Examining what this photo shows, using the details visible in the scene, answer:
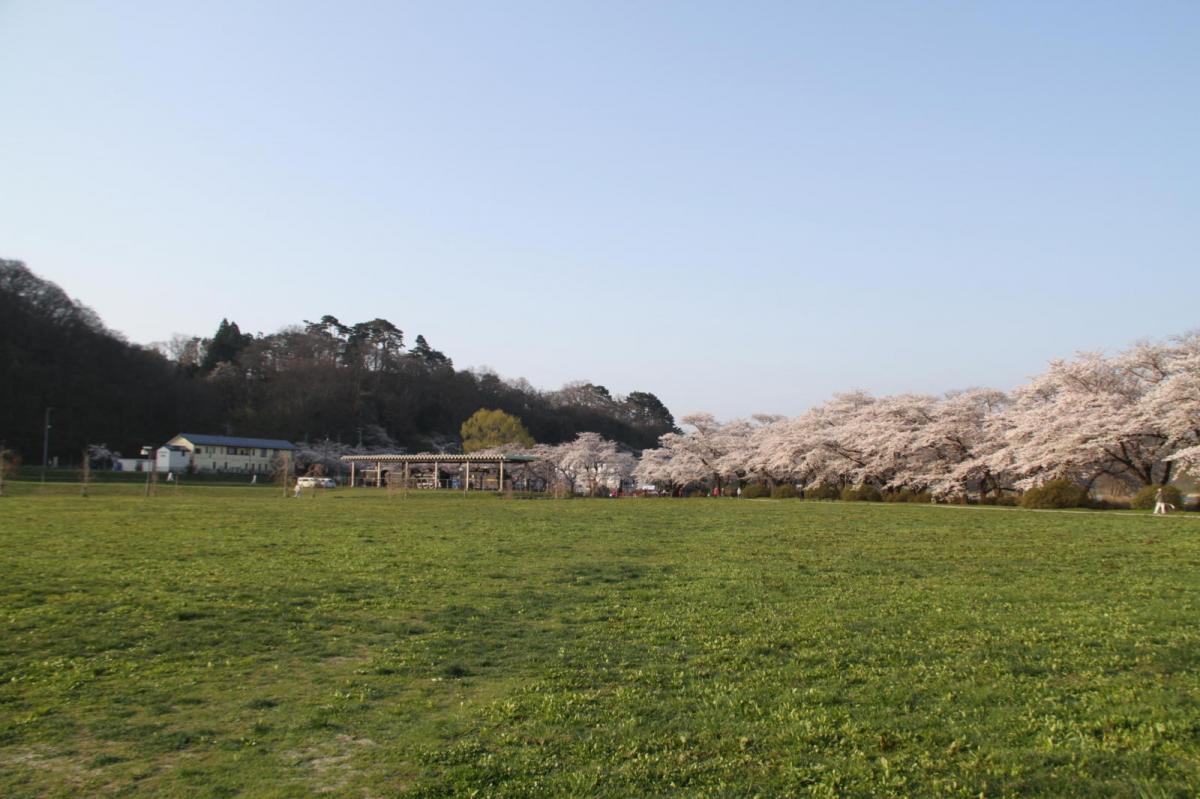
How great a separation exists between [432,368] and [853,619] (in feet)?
369

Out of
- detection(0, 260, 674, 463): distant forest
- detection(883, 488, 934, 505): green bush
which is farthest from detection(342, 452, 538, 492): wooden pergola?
detection(883, 488, 934, 505): green bush

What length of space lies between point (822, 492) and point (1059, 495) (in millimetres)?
21039

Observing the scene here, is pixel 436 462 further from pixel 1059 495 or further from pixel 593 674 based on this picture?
pixel 593 674

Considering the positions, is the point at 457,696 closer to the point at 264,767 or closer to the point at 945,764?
the point at 264,767

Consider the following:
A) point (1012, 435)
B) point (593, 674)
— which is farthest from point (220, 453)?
point (593, 674)

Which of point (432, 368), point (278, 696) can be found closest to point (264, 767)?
point (278, 696)

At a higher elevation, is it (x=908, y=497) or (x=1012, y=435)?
(x=1012, y=435)

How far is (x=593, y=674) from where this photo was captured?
8.41 metres

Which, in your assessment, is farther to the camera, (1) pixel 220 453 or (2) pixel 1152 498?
(1) pixel 220 453

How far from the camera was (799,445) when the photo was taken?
6269 centimetres

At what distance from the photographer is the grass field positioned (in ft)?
18.4

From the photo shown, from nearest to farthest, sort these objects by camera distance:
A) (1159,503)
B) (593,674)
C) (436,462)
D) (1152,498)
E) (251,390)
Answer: (593,674), (1159,503), (1152,498), (436,462), (251,390)

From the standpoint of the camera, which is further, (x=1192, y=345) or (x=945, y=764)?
(x=1192, y=345)

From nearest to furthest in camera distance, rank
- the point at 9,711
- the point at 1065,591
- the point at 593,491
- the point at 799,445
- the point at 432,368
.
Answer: the point at 9,711, the point at 1065,591, the point at 799,445, the point at 593,491, the point at 432,368
